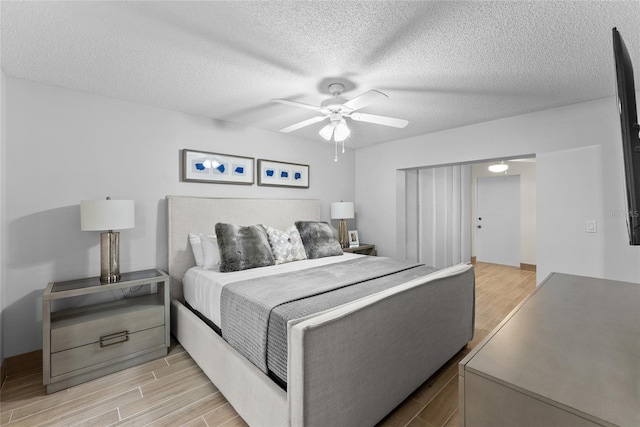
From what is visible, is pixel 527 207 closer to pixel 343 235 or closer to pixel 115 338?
pixel 343 235

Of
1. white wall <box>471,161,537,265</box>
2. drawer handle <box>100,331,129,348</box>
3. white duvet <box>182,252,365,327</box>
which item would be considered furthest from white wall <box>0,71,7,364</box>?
white wall <box>471,161,537,265</box>

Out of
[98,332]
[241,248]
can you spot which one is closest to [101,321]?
[98,332]

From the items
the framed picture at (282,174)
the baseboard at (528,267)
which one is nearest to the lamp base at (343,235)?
the framed picture at (282,174)

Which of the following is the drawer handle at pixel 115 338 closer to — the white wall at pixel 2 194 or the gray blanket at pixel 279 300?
the white wall at pixel 2 194

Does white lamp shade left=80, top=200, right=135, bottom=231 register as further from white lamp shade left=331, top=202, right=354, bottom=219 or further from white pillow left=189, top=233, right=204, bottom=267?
white lamp shade left=331, top=202, right=354, bottom=219

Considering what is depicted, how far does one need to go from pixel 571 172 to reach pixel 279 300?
307 centimetres

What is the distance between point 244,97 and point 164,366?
95.4 inches

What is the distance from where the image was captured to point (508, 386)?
71 centimetres

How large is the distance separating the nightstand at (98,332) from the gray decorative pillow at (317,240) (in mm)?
1499

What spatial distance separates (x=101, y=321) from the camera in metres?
2.18

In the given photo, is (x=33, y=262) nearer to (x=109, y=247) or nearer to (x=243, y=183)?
(x=109, y=247)

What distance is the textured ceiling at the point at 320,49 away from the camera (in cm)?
148

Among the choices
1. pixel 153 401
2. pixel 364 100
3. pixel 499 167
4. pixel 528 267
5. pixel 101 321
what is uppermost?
pixel 499 167

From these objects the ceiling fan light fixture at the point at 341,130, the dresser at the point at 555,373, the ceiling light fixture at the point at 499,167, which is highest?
the ceiling light fixture at the point at 499,167
